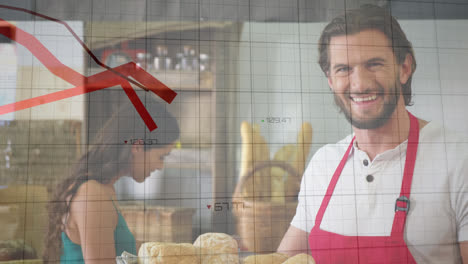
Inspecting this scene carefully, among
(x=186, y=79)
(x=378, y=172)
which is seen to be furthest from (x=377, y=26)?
(x=186, y=79)

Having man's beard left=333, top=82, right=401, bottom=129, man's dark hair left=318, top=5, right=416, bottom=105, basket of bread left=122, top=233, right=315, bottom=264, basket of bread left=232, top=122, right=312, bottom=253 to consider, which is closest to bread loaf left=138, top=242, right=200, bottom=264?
basket of bread left=122, top=233, right=315, bottom=264

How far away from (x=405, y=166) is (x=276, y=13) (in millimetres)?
393

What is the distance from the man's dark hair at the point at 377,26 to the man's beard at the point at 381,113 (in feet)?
0.07

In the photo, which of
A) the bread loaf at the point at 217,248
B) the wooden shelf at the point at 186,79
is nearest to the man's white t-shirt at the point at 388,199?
the bread loaf at the point at 217,248

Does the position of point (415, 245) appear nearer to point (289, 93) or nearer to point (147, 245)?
point (289, 93)

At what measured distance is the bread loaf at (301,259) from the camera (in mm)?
687

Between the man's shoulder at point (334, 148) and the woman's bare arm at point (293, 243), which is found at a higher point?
the man's shoulder at point (334, 148)

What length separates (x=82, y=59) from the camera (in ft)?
2.18

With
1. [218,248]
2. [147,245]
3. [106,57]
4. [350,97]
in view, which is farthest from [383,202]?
[106,57]

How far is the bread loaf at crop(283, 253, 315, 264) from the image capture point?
2.25 ft

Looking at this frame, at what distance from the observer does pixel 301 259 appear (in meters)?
0.69

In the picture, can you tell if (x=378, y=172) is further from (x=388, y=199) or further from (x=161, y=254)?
(x=161, y=254)

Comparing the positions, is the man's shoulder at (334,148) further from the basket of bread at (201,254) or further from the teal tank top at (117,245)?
the teal tank top at (117,245)

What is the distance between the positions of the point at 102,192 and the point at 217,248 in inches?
9.0
